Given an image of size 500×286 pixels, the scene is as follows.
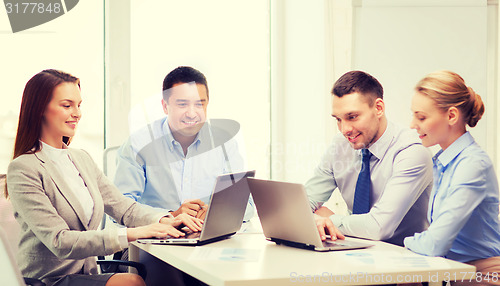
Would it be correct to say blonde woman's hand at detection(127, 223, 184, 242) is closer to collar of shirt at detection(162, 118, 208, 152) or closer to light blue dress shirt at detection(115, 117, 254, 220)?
light blue dress shirt at detection(115, 117, 254, 220)

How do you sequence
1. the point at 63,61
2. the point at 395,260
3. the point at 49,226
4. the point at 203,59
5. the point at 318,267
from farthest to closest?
the point at 203,59
the point at 63,61
the point at 49,226
the point at 395,260
the point at 318,267

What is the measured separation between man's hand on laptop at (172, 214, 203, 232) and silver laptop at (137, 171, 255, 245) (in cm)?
3

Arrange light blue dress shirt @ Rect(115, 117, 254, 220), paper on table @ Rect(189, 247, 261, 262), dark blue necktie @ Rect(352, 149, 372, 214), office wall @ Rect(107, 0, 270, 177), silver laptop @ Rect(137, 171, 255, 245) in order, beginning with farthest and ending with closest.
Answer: office wall @ Rect(107, 0, 270, 177) < light blue dress shirt @ Rect(115, 117, 254, 220) < dark blue necktie @ Rect(352, 149, 372, 214) < silver laptop @ Rect(137, 171, 255, 245) < paper on table @ Rect(189, 247, 261, 262)

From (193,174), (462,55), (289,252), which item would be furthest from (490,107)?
(289,252)

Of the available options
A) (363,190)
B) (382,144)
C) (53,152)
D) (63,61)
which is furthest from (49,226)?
(63,61)

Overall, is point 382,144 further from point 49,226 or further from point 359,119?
point 49,226

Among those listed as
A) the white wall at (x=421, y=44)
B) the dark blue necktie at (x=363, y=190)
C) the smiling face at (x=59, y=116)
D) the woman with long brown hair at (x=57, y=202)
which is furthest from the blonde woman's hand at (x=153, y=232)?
the white wall at (x=421, y=44)

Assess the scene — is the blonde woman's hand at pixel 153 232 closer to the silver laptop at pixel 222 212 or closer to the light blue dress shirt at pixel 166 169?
the silver laptop at pixel 222 212

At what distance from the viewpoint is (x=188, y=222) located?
212cm

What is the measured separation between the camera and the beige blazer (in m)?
1.88

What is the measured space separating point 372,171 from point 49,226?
1.31m

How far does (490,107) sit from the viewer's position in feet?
12.5

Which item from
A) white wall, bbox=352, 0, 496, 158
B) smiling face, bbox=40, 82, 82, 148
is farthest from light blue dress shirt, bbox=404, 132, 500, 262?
white wall, bbox=352, 0, 496, 158

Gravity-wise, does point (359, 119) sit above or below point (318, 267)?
above
